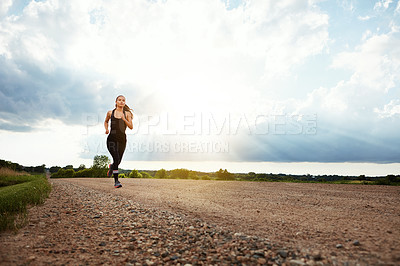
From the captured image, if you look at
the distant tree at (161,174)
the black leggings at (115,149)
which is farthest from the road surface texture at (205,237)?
the distant tree at (161,174)

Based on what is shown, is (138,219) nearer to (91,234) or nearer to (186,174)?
(91,234)

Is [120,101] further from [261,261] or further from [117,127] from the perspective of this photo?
[261,261]

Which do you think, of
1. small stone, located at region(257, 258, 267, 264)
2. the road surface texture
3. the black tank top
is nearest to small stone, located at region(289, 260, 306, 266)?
the road surface texture

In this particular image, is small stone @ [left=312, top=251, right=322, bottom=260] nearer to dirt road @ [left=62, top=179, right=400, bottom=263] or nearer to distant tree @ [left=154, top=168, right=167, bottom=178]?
dirt road @ [left=62, top=179, right=400, bottom=263]

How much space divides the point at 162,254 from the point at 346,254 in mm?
3184

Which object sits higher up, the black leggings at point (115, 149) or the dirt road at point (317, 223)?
the black leggings at point (115, 149)

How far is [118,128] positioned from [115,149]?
40.0 inches

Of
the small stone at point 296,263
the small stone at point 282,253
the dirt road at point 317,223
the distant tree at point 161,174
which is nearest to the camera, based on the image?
the small stone at point 296,263

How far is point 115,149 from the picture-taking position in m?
10.3

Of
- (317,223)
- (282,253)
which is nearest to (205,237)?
(282,253)

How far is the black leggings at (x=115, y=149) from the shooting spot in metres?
10.3

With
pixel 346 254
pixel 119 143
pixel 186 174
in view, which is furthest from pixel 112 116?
pixel 186 174

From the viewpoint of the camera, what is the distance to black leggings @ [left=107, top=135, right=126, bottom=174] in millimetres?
10328

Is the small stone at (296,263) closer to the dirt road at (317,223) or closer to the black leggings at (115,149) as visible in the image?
the dirt road at (317,223)
